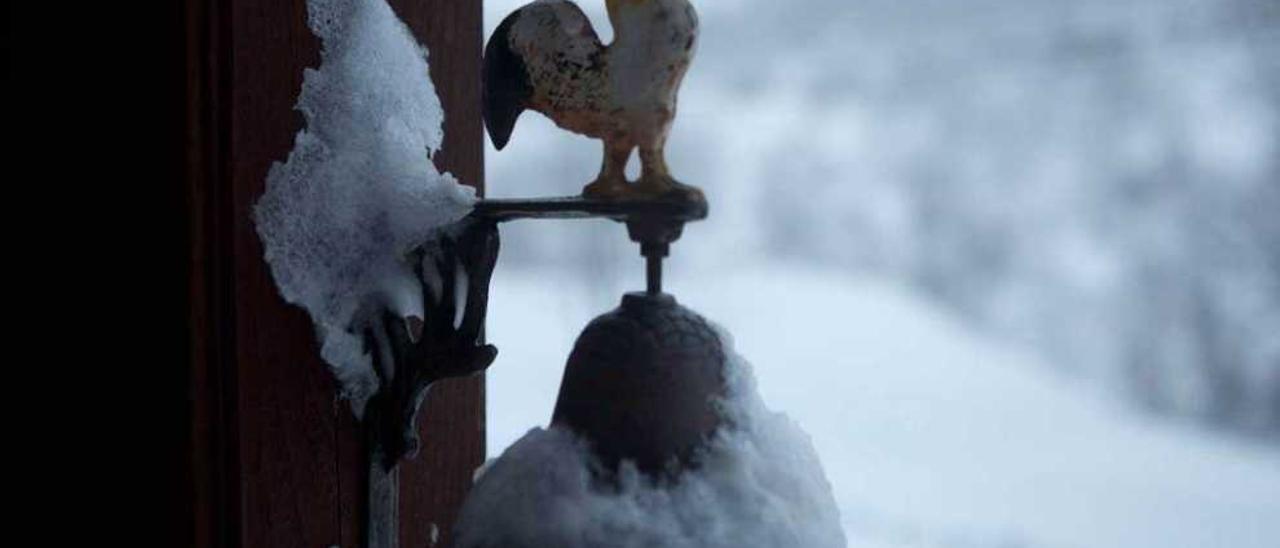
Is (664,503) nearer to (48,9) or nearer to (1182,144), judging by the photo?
(48,9)

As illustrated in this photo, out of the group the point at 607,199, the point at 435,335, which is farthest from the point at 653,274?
the point at 435,335

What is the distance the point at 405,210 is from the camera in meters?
0.69

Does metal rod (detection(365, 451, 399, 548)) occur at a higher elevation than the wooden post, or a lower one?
lower

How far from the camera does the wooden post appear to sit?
1.97 feet

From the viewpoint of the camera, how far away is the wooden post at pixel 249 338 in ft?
1.97

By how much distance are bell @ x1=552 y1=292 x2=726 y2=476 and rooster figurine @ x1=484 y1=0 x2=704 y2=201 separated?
7cm

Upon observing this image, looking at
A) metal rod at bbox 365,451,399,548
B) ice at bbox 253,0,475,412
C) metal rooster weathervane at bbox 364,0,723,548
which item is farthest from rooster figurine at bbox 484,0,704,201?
metal rod at bbox 365,451,399,548

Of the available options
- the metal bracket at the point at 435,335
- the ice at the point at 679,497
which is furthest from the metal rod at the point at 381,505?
the ice at the point at 679,497

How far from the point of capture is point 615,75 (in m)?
0.60

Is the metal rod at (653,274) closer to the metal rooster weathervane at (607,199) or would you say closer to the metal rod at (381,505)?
the metal rooster weathervane at (607,199)

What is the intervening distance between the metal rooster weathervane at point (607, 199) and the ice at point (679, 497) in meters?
0.02

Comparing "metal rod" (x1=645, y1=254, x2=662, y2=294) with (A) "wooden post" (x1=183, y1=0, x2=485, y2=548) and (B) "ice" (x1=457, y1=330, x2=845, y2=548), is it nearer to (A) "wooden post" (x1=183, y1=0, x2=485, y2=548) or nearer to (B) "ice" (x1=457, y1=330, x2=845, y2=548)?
(B) "ice" (x1=457, y1=330, x2=845, y2=548)

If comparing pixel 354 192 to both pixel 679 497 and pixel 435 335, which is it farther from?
pixel 679 497

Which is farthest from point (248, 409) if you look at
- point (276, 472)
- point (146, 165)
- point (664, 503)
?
point (664, 503)
